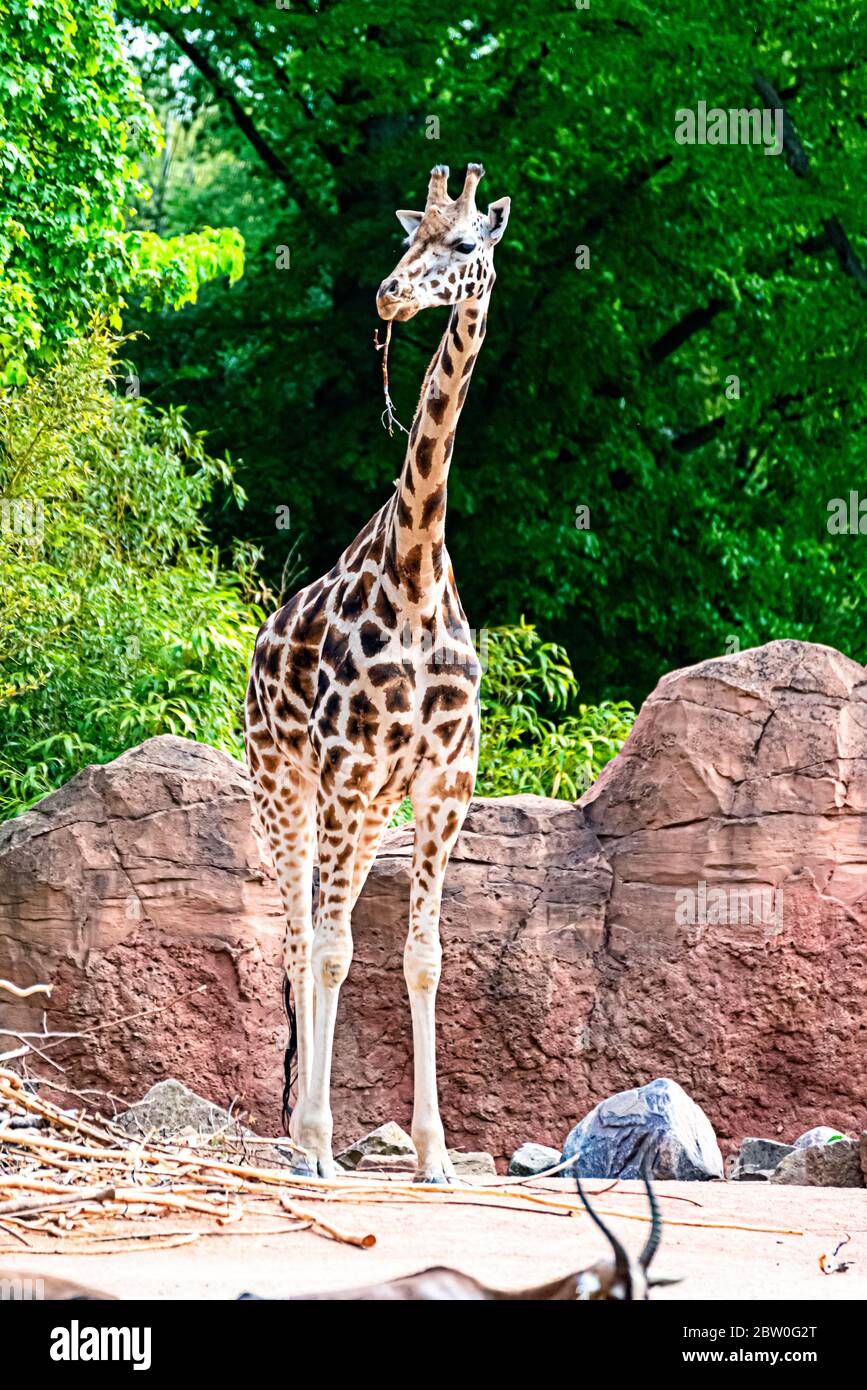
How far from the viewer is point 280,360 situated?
14.7 meters

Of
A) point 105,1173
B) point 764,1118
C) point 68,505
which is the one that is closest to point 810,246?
point 68,505

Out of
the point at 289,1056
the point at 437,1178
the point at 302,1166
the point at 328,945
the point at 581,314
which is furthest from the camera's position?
the point at 581,314

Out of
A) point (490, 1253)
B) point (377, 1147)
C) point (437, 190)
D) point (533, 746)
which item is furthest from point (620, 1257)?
point (533, 746)

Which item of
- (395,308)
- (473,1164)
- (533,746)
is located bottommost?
(473,1164)

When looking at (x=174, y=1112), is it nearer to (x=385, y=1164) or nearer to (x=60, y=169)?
(x=385, y=1164)

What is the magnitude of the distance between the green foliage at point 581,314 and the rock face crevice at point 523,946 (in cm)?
577

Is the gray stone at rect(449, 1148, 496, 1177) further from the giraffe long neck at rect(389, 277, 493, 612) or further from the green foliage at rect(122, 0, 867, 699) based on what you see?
the green foliage at rect(122, 0, 867, 699)

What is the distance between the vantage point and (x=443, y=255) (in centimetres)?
502

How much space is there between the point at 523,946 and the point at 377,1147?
1450 millimetres

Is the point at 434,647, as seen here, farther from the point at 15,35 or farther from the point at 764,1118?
the point at 15,35

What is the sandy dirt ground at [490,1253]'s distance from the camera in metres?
3.33

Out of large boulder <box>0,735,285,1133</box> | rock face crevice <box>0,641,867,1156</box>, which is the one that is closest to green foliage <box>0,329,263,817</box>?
large boulder <box>0,735,285,1133</box>

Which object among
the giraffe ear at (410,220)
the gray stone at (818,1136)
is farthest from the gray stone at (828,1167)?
the giraffe ear at (410,220)

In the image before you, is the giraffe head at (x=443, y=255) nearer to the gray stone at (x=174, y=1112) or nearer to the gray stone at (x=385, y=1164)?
the gray stone at (x=174, y=1112)
